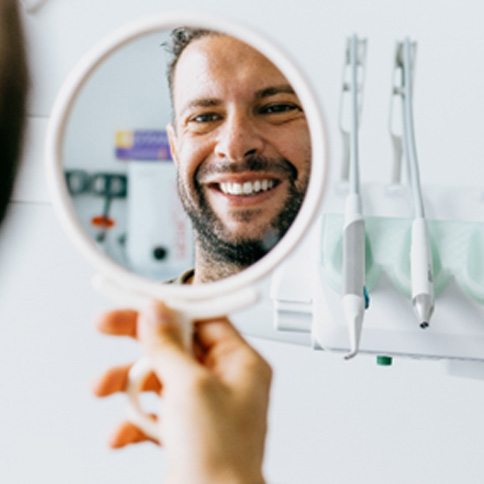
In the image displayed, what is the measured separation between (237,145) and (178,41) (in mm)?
83

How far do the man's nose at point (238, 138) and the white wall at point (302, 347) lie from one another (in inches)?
12.4

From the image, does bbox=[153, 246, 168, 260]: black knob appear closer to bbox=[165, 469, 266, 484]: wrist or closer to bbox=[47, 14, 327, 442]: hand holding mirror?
bbox=[47, 14, 327, 442]: hand holding mirror

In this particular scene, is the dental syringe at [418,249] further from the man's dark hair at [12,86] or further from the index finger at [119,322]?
the man's dark hair at [12,86]

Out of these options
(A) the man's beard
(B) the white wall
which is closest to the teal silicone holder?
(A) the man's beard

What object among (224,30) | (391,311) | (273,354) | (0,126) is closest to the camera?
(0,126)

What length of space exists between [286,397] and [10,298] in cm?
37

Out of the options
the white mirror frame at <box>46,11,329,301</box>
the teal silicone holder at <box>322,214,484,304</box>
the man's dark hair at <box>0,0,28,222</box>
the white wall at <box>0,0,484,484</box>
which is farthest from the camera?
the white wall at <box>0,0,484,484</box>

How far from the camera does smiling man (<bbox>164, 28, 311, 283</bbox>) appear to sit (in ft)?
1.77

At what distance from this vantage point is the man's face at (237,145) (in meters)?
0.54

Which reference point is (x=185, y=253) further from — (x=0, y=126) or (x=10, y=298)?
(x=10, y=298)

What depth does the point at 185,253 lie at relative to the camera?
585 mm

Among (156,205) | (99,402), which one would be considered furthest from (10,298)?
(156,205)

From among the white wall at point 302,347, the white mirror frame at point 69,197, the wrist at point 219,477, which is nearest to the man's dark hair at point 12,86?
the white mirror frame at point 69,197

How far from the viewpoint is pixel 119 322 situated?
53cm
